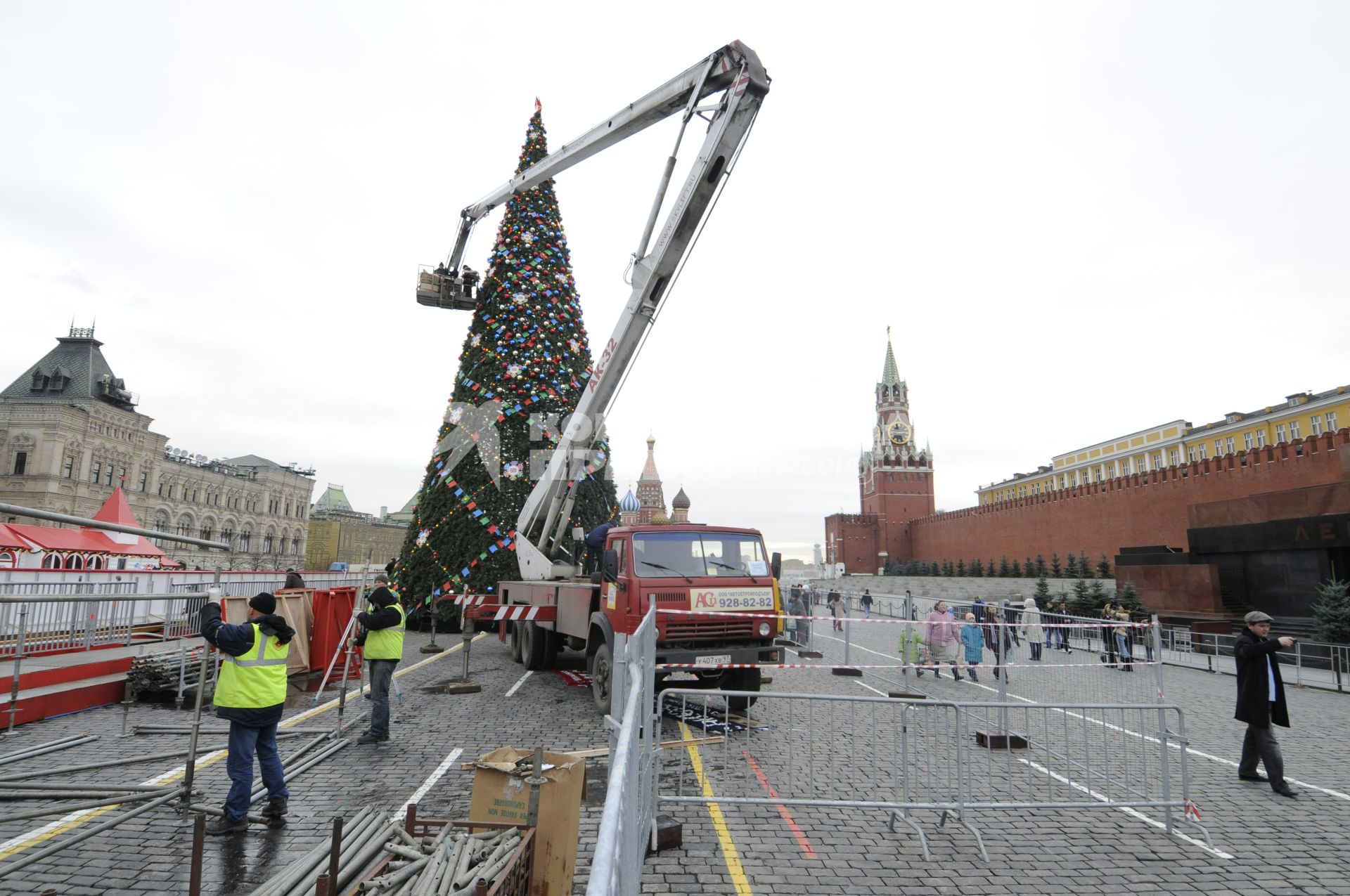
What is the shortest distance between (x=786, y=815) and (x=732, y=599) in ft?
10.4

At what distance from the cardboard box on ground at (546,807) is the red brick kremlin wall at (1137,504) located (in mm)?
25883

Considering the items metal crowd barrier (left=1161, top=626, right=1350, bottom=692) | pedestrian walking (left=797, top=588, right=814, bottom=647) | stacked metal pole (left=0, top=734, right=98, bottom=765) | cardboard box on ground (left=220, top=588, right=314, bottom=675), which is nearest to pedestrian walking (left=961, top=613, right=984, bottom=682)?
metal crowd barrier (left=1161, top=626, right=1350, bottom=692)

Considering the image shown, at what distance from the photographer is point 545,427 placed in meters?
19.9

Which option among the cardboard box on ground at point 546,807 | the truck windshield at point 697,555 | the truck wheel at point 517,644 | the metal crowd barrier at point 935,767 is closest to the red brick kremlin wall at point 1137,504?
the metal crowd barrier at point 935,767

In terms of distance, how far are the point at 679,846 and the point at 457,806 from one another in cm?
186

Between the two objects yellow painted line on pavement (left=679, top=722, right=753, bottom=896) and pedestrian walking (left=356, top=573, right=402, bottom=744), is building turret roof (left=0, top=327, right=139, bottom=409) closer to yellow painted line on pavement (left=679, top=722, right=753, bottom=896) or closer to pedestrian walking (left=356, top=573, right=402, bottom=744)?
pedestrian walking (left=356, top=573, right=402, bottom=744)

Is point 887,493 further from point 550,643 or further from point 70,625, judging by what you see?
point 70,625

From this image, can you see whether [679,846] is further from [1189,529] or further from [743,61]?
[1189,529]

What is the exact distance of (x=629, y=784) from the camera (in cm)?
298

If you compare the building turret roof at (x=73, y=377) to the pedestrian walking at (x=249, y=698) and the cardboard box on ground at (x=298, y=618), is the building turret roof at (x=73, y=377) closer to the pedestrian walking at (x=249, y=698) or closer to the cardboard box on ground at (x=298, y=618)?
the cardboard box on ground at (x=298, y=618)

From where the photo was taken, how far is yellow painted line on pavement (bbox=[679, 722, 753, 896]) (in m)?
4.41

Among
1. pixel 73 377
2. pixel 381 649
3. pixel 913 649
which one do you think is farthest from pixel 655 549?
pixel 73 377

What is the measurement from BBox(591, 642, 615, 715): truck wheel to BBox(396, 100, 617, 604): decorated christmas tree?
31.8ft

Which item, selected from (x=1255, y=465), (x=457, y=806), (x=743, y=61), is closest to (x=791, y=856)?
(x=457, y=806)
